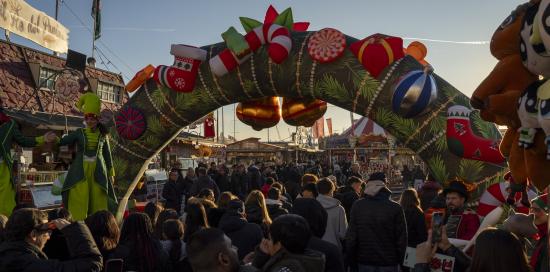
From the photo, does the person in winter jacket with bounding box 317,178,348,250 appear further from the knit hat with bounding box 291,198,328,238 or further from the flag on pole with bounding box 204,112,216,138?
the flag on pole with bounding box 204,112,216,138

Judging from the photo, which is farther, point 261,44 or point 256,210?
point 261,44

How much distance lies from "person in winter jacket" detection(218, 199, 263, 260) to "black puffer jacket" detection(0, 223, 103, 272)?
145 centimetres

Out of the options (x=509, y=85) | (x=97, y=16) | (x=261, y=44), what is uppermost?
(x=97, y=16)

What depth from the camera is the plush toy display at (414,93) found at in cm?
533

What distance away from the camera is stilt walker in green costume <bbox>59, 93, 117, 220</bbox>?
548 centimetres

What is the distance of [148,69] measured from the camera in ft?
23.8

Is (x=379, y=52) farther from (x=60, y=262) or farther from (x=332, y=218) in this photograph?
(x=60, y=262)

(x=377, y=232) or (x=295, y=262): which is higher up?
(x=295, y=262)

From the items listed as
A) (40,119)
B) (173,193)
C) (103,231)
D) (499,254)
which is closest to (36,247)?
(103,231)

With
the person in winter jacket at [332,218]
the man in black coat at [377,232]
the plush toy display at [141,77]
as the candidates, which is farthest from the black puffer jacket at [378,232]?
the plush toy display at [141,77]

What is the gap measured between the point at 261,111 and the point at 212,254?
537 cm

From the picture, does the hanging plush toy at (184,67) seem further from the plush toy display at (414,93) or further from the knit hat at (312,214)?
the knit hat at (312,214)

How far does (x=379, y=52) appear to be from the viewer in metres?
5.60

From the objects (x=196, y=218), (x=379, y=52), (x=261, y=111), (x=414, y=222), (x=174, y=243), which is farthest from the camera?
(x=261, y=111)
